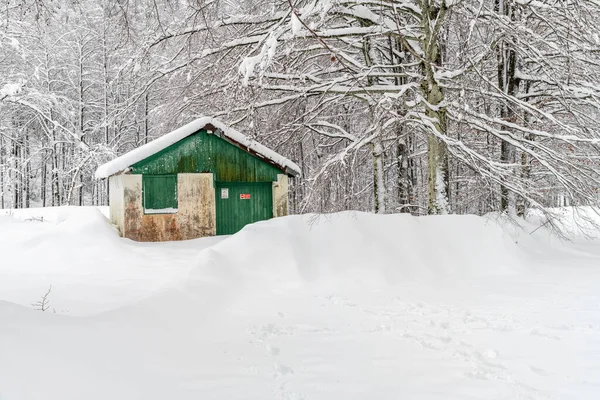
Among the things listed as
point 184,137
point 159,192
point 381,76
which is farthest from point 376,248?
point 159,192

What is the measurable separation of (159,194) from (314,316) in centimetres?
852

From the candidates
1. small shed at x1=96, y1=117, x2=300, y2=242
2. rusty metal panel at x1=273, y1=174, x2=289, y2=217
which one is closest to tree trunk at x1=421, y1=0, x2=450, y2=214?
small shed at x1=96, y1=117, x2=300, y2=242

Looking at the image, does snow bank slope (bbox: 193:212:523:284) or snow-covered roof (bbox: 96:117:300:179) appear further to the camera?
snow-covered roof (bbox: 96:117:300:179)

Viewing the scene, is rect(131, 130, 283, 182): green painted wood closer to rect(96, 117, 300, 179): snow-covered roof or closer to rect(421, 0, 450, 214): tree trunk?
rect(96, 117, 300, 179): snow-covered roof

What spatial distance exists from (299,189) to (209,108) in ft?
40.9

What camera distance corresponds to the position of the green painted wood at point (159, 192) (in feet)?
38.5

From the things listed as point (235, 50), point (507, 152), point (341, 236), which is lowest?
point (341, 236)

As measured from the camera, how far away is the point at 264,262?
7223 millimetres

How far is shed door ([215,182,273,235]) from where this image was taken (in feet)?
41.9

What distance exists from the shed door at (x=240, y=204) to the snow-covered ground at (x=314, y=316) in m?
3.20

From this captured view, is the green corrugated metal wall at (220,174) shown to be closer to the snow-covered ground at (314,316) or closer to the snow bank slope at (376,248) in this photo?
the snow-covered ground at (314,316)

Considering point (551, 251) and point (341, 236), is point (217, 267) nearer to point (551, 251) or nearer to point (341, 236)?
point (341, 236)

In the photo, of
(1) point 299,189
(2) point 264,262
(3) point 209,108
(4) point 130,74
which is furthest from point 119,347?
(1) point 299,189

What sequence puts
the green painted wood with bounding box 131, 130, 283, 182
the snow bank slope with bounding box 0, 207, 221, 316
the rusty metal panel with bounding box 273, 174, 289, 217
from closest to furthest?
the snow bank slope with bounding box 0, 207, 221, 316, the green painted wood with bounding box 131, 130, 283, 182, the rusty metal panel with bounding box 273, 174, 289, 217
